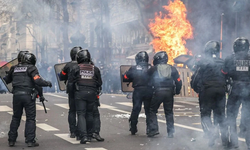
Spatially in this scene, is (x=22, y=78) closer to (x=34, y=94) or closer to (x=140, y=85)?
(x=34, y=94)

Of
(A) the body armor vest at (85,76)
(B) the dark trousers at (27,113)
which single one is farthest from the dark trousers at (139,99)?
(B) the dark trousers at (27,113)

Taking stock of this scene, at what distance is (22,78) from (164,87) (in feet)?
8.82

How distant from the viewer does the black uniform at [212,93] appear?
Result: 893cm

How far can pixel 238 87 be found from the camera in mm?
8586

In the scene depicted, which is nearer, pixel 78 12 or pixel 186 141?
pixel 186 141

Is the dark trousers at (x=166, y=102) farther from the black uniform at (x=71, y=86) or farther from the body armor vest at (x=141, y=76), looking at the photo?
the black uniform at (x=71, y=86)

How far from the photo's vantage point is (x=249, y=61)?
8.61m

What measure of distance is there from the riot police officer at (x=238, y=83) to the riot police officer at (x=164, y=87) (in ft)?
5.71

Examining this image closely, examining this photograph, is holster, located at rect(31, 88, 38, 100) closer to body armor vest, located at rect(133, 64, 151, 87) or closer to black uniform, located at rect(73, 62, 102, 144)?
black uniform, located at rect(73, 62, 102, 144)

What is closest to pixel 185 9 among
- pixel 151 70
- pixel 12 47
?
pixel 151 70

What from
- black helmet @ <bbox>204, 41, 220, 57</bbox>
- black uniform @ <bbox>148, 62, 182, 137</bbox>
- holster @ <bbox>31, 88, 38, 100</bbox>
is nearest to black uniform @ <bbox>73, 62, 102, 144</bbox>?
holster @ <bbox>31, 88, 38, 100</bbox>

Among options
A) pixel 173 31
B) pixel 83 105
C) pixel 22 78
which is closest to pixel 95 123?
pixel 83 105

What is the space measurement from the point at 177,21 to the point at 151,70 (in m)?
16.7

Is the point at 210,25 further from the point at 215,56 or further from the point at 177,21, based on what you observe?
the point at 215,56
